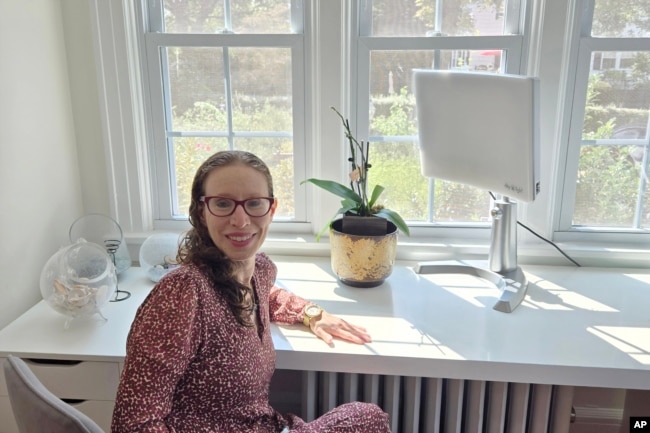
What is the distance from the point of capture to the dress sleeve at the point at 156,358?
37.4 inches

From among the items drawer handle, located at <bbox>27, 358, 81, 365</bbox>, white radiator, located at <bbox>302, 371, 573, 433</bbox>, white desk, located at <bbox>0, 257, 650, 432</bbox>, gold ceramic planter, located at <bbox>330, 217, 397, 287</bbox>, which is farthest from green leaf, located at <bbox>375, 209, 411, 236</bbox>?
drawer handle, located at <bbox>27, 358, 81, 365</bbox>

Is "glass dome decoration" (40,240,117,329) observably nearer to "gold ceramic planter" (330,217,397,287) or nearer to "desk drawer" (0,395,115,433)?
"desk drawer" (0,395,115,433)

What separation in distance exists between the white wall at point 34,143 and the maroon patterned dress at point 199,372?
2.42ft

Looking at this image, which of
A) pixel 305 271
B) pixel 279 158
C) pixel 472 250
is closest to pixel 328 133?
pixel 279 158

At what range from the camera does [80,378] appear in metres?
1.35

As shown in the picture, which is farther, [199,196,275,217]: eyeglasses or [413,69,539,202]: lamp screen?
[413,69,539,202]: lamp screen

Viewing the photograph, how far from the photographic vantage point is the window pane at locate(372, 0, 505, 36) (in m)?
1.74

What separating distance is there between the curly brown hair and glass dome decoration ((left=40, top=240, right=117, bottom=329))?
0.47 m

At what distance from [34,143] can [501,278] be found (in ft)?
4.64

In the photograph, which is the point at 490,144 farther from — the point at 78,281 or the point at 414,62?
the point at 78,281

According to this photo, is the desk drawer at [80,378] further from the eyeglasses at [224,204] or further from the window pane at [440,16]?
the window pane at [440,16]

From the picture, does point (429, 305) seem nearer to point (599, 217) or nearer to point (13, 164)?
point (599, 217)

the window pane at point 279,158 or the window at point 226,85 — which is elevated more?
the window at point 226,85

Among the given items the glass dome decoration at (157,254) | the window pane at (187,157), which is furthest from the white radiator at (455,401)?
the window pane at (187,157)
